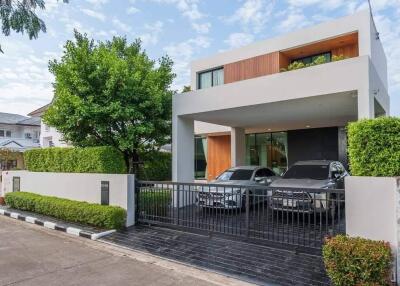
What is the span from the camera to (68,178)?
11.1 meters

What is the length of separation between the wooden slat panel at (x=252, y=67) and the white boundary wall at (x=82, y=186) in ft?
31.8

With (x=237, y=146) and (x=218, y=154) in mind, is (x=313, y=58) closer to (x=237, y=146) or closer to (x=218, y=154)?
(x=237, y=146)

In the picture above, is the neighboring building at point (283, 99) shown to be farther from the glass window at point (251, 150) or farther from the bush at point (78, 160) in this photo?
the bush at point (78, 160)

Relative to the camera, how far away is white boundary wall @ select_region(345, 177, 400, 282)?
478cm

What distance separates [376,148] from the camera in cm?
519

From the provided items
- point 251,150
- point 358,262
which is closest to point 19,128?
point 251,150

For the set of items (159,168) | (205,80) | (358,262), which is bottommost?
(358,262)

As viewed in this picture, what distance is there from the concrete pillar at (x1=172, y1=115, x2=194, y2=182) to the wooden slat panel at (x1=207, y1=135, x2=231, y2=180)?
278 inches

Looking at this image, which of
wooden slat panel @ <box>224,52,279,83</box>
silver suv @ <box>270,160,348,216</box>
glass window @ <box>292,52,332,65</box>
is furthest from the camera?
wooden slat panel @ <box>224,52,279,83</box>

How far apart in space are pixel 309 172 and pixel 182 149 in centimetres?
475

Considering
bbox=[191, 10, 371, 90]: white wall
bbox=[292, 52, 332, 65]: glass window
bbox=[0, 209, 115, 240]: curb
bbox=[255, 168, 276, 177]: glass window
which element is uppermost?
bbox=[191, 10, 371, 90]: white wall

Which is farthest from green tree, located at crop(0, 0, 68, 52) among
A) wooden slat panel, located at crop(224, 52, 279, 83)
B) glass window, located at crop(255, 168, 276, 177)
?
wooden slat panel, located at crop(224, 52, 279, 83)

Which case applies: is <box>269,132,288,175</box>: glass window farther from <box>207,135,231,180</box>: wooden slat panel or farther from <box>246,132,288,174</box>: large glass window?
<box>207,135,231,180</box>: wooden slat panel

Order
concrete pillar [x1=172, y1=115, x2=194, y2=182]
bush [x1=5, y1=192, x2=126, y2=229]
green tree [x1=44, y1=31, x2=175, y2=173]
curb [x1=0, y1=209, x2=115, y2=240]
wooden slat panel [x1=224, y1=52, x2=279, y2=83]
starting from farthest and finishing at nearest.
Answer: wooden slat panel [x1=224, y1=52, x2=279, y2=83] → concrete pillar [x1=172, y1=115, x2=194, y2=182] → green tree [x1=44, y1=31, x2=175, y2=173] → bush [x1=5, y1=192, x2=126, y2=229] → curb [x1=0, y1=209, x2=115, y2=240]
